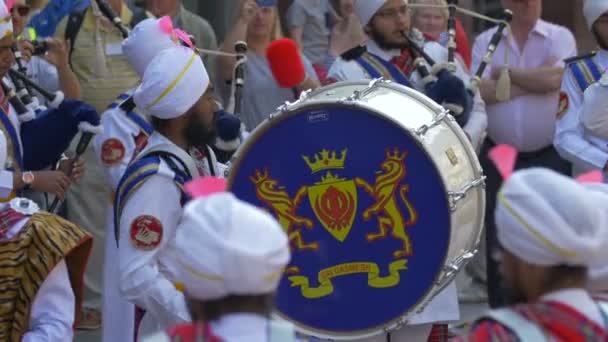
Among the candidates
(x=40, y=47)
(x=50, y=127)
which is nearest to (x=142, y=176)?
(x=50, y=127)

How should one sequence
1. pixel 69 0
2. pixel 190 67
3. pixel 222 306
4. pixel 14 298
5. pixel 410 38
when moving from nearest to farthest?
pixel 222 306, pixel 14 298, pixel 190 67, pixel 410 38, pixel 69 0

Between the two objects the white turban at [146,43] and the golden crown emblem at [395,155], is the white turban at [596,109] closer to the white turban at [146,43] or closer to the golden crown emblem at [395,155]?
the golden crown emblem at [395,155]

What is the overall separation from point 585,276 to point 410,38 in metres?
3.90

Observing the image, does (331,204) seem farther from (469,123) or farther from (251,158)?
(469,123)

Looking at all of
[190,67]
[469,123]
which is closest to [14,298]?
[190,67]

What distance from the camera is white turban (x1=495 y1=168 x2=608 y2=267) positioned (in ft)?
12.4

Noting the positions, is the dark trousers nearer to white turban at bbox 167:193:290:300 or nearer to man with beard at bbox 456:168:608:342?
man with beard at bbox 456:168:608:342

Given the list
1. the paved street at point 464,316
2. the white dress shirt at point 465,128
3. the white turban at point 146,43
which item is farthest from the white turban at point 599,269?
the paved street at point 464,316

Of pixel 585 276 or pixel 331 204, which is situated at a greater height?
pixel 585 276

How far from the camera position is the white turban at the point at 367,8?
25.5 feet

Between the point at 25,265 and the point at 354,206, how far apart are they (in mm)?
1411

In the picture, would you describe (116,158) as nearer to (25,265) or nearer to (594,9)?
(594,9)

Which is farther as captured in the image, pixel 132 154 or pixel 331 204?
pixel 132 154

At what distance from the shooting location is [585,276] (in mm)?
3926
